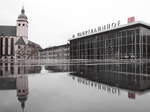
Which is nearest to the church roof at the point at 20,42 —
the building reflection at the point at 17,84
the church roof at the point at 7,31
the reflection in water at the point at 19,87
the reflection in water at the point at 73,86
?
the church roof at the point at 7,31

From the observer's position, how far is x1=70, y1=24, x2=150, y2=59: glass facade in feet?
152

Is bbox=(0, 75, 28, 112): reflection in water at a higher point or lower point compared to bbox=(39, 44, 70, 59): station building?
lower

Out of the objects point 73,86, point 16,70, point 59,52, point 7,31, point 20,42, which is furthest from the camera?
point 7,31

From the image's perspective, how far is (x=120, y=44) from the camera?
170ft

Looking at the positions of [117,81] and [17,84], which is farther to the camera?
[117,81]

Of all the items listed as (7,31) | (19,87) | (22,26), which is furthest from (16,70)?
(7,31)

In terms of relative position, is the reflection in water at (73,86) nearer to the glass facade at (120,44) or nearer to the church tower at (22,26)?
the glass facade at (120,44)

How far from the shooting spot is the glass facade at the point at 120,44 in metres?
46.3

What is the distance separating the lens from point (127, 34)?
50.1 meters

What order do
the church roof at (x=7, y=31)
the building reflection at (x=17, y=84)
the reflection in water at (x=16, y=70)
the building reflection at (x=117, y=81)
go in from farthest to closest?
the church roof at (x=7, y=31) < the reflection in water at (x=16, y=70) < the building reflection at (x=117, y=81) < the building reflection at (x=17, y=84)

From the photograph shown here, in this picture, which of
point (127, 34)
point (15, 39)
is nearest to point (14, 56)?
point (15, 39)

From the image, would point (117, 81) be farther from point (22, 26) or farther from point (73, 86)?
point (22, 26)

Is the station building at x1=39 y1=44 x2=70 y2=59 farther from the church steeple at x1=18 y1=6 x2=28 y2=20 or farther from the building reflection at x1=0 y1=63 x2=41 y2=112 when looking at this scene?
the building reflection at x1=0 y1=63 x2=41 y2=112

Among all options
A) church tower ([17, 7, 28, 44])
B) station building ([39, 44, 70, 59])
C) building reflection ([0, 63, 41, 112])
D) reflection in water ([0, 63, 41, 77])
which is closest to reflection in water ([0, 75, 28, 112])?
building reflection ([0, 63, 41, 112])
